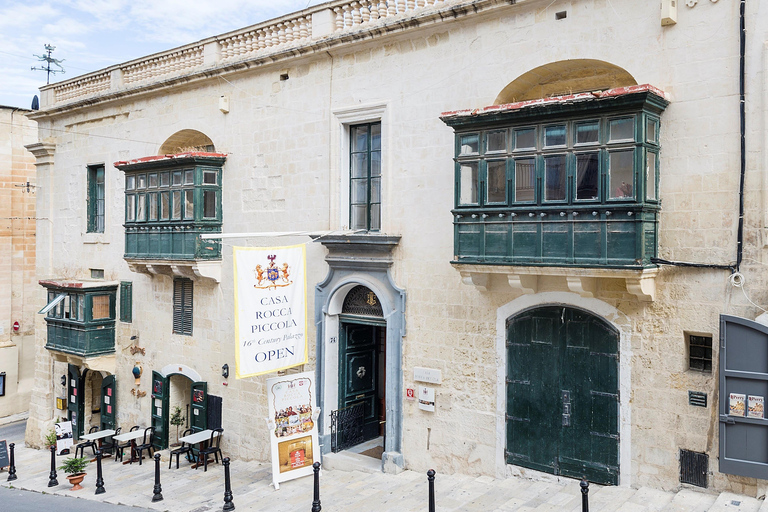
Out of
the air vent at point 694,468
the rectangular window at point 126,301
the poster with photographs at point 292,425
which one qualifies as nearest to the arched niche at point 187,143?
the rectangular window at point 126,301

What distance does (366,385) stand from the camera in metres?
13.9

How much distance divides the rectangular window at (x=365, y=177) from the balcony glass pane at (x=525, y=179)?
362 centimetres

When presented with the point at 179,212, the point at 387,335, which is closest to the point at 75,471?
the point at 179,212

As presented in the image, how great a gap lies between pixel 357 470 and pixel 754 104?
29.1 ft

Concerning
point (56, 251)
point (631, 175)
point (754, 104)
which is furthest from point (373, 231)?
point (56, 251)

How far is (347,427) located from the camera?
44.2 feet

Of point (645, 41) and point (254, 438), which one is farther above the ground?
point (645, 41)

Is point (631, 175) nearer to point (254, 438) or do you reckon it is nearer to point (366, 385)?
point (366, 385)

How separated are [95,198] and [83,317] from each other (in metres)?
3.59

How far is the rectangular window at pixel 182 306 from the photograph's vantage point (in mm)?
16109

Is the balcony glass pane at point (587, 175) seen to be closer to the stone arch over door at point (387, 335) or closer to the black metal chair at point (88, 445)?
the stone arch over door at point (387, 335)

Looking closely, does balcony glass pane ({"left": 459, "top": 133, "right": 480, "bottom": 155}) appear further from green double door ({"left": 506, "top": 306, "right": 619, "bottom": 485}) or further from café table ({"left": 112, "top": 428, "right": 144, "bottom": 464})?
café table ({"left": 112, "top": 428, "right": 144, "bottom": 464})

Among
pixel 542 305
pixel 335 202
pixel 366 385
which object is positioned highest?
pixel 335 202

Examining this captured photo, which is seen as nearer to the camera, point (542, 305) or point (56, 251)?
point (542, 305)
